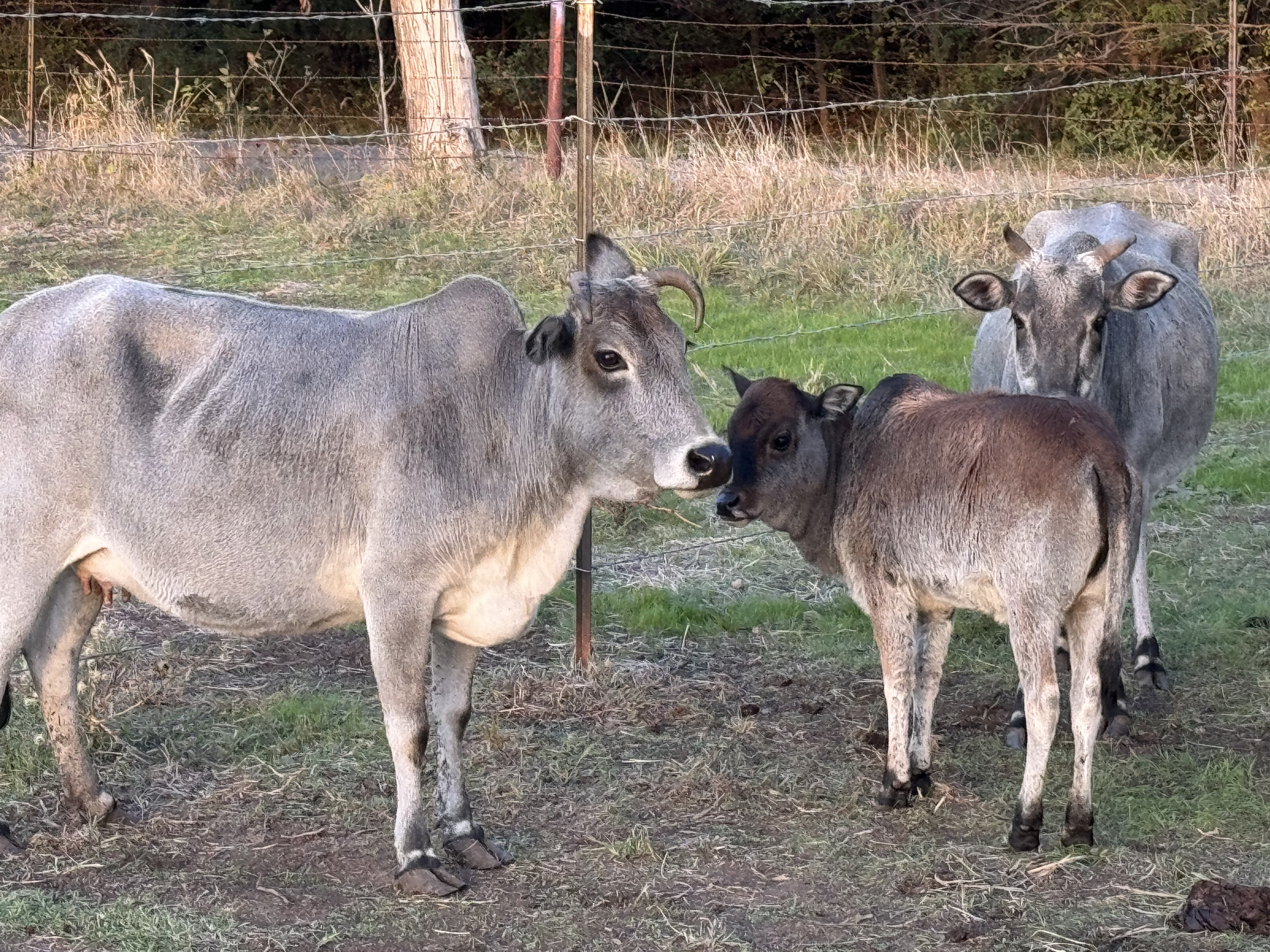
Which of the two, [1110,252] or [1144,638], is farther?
[1144,638]

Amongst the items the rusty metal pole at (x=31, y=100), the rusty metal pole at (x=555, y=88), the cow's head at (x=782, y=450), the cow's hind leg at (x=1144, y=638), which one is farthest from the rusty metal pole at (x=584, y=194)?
the rusty metal pole at (x=31, y=100)

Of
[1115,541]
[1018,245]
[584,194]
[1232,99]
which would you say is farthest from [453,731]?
[1232,99]

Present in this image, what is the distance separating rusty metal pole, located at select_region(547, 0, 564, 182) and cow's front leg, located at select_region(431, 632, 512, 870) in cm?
267

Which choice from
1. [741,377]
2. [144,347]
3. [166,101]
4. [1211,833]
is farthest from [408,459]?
[166,101]

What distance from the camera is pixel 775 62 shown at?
2839 cm

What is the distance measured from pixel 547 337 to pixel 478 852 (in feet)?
5.62

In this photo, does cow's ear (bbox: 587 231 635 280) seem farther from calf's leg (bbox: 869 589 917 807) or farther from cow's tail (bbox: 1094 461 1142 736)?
cow's tail (bbox: 1094 461 1142 736)

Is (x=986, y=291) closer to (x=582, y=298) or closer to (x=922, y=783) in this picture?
(x=922, y=783)

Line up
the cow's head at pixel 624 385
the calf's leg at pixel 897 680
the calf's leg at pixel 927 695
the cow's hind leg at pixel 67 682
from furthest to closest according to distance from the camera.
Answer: the calf's leg at pixel 927 695 < the calf's leg at pixel 897 680 < the cow's hind leg at pixel 67 682 < the cow's head at pixel 624 385

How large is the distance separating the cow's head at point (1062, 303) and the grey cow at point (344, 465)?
2012mm

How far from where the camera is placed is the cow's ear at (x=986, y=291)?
6.91 meters

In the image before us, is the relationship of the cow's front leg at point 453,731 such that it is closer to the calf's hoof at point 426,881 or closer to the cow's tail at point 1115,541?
the calf's hoof at point 426,881

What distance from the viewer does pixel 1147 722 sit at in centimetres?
668

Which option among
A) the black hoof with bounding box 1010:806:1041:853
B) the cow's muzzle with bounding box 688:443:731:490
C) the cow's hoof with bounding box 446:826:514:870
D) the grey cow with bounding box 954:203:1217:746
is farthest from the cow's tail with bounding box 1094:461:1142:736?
the cow's hoof with bounding box 446:826:514:870
